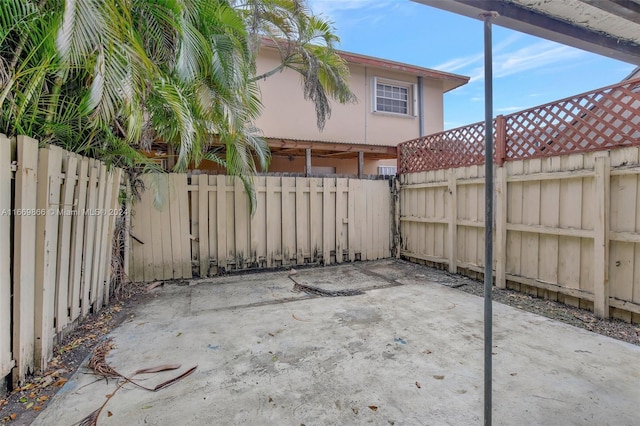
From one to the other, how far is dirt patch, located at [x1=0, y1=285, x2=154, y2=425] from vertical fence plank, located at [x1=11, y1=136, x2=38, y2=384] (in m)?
0.12

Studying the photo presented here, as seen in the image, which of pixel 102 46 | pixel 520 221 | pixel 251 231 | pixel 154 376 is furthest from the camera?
pixel 251 231

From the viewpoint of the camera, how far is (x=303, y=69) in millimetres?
6203

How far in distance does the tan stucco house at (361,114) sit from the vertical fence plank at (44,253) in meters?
5.11

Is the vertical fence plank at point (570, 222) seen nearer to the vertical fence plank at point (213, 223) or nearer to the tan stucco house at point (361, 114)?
the tan stucco house at point (361, 114)

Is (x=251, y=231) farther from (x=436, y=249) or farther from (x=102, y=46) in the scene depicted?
(x=102, y=46)

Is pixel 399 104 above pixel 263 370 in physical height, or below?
above

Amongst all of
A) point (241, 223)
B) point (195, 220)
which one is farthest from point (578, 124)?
point (195, 220)

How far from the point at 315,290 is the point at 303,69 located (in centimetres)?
430

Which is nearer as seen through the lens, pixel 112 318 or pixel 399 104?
pixel 112 318

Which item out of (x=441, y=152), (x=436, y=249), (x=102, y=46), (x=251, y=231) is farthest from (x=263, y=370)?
(x=441, y=152)

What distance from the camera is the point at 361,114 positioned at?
8.79 m

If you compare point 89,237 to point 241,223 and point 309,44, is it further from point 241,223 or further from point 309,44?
point 309,44

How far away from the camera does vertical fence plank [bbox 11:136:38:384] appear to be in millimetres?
2139

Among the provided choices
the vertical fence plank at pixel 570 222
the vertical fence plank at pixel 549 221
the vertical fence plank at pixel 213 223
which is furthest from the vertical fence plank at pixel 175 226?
the vertical fence plank at pixel 570 222
